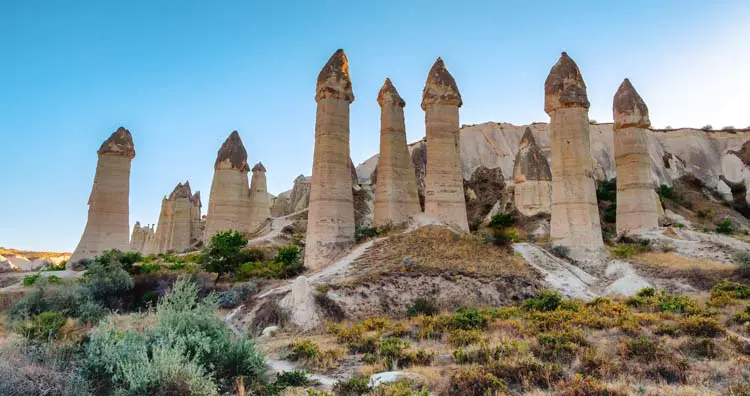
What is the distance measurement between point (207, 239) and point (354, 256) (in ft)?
47.9


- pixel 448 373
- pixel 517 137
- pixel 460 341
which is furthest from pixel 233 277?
pixel 517 137

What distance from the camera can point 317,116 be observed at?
19453 millimetres

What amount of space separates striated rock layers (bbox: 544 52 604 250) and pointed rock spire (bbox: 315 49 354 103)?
31.1ft

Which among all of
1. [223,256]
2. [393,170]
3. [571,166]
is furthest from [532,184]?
[223,256]

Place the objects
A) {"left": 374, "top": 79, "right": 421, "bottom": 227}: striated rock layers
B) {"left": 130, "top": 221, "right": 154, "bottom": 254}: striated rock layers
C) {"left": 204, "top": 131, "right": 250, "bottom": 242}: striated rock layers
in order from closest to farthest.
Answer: {"left": 374, "top": 79, "right": 421, "bottom": 227}: striated rock layers, {"left": 204, "top": 131, "right": 250, "bottom": 242}: striated rock layers, {"left": 130, "top": 221, "right": 154, "bottom": 254}: striated rock layers

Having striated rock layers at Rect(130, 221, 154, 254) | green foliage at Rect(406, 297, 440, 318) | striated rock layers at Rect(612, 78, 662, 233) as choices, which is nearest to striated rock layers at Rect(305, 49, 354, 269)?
green foliage at Rect(406, 297, 440, 318)

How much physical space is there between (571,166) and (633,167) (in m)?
6.44

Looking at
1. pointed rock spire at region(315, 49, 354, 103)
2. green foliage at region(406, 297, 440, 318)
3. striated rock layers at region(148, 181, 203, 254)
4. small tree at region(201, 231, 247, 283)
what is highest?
pointed rock spire at region(315, 49, 354, 103)

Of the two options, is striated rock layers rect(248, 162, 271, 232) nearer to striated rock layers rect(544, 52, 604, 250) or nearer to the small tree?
the small tree

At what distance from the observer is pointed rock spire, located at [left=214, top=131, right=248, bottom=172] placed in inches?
1123

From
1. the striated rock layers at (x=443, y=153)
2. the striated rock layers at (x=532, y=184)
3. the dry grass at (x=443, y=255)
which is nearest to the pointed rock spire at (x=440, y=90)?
the striated rock layers at (x=443, y=153)

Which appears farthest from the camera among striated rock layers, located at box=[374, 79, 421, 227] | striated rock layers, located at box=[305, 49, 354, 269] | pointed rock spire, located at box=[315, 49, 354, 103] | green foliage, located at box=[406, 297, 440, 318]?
striated rock layers, located at box=[374, 79, 421, 227]

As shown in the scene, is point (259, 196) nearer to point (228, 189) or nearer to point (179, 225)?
point (228, 189)

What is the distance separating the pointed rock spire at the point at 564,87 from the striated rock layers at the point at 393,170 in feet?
23.2
